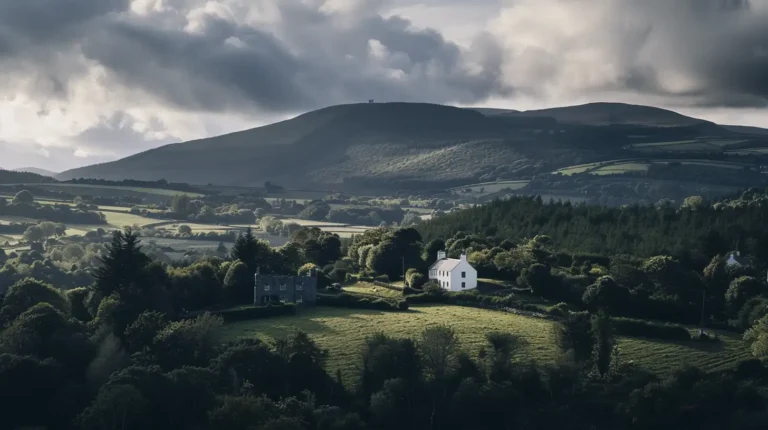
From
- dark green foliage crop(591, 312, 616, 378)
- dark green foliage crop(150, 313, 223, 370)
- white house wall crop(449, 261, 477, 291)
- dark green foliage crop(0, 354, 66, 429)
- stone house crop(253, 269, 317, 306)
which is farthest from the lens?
white house wall crop(449, 261, 477, 291)

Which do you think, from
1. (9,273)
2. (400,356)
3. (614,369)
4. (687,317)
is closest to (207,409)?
(400,356)

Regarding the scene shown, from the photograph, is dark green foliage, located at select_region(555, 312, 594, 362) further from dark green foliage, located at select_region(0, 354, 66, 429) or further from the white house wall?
dark green foliage, located at select_region(0, 354, 66, 429)

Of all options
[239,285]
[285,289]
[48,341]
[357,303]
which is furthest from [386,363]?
[239,285]

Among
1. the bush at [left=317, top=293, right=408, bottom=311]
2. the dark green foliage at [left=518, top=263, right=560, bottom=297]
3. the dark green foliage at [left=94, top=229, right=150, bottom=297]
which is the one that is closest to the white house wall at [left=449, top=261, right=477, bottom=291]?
the dark green foliage at [left=518, top=263, right=560, bottom=297]

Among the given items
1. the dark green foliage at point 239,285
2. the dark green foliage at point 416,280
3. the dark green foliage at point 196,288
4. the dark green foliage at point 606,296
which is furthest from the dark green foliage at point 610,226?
the dark green foliage at point 196,288

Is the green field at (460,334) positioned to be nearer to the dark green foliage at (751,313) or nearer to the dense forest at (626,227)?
the dark green foliage at (751,313)

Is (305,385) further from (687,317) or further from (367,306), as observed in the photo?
A: (687,317)

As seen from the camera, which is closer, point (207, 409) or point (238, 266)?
point (207, 409)
